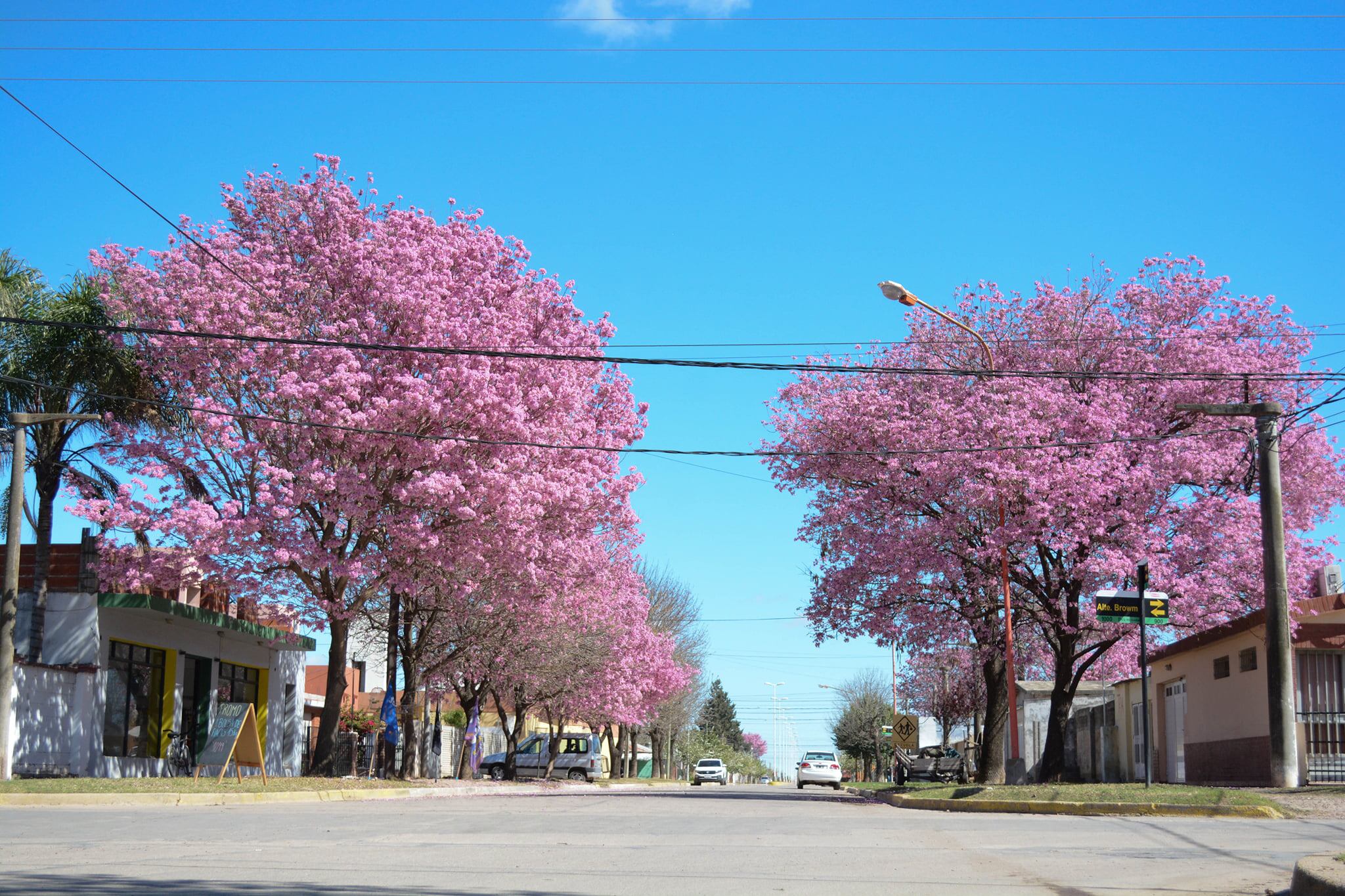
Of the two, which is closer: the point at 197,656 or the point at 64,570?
the point at 64,570

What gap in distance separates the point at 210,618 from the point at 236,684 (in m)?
4.68

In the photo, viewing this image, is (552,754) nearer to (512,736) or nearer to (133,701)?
(512,736)

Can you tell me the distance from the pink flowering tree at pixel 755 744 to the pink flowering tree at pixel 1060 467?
5436 inches

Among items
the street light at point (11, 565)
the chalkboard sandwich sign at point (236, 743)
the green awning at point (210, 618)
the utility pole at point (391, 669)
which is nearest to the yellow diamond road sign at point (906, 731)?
A: the utility pole at point (391, 669)

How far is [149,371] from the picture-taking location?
2588 centimetres

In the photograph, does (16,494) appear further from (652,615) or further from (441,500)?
(652,615)

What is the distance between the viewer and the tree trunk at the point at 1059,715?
27031 mm

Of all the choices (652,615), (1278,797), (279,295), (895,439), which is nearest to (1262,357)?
(895,439)

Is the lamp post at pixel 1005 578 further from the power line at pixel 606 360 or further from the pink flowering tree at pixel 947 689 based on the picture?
the pink flowering tree at pixel 947 689

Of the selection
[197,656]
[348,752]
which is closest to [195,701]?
[197,656]

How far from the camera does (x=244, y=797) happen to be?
1922 cm

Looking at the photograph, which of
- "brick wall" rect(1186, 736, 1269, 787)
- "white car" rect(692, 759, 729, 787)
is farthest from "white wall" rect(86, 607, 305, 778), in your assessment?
"white car" rect(692, 759, 729, 787)

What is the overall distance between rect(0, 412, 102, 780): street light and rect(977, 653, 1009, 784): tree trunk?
20.2 m

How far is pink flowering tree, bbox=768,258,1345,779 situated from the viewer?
82.2 feet
